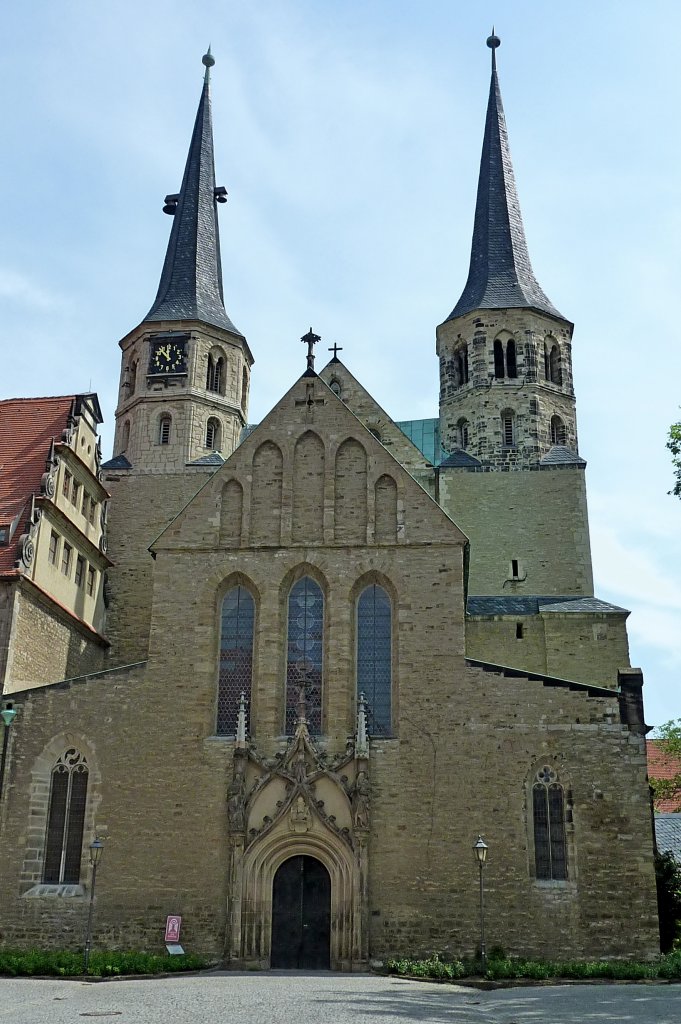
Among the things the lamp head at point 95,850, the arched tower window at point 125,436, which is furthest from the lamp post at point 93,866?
the arched tower window at point 125,436

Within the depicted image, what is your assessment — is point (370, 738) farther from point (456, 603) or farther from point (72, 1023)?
point (72, 1023)

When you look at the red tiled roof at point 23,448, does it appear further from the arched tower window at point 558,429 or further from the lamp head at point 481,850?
the arched tower window at point 558,429

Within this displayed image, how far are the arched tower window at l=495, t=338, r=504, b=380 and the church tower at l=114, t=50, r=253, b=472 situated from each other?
9364mm

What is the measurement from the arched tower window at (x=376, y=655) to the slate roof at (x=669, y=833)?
14.0m

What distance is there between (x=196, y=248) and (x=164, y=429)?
8.44 metres

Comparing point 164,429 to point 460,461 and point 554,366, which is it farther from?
point 554,366

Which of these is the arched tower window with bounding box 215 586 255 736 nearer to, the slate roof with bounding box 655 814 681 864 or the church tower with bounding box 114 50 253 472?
the church tower with bounding box 114 50 253 472

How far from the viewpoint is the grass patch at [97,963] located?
21984 millimetres

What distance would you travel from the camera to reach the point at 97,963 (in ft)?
73.8

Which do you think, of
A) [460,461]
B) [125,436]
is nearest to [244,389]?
[125,436]

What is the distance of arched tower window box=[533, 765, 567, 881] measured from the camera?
24875 millimetres

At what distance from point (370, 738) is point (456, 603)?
12.8 feet

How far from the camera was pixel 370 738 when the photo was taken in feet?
86.7

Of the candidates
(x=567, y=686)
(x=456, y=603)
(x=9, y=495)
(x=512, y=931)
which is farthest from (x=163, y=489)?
(x=512, y=931)
